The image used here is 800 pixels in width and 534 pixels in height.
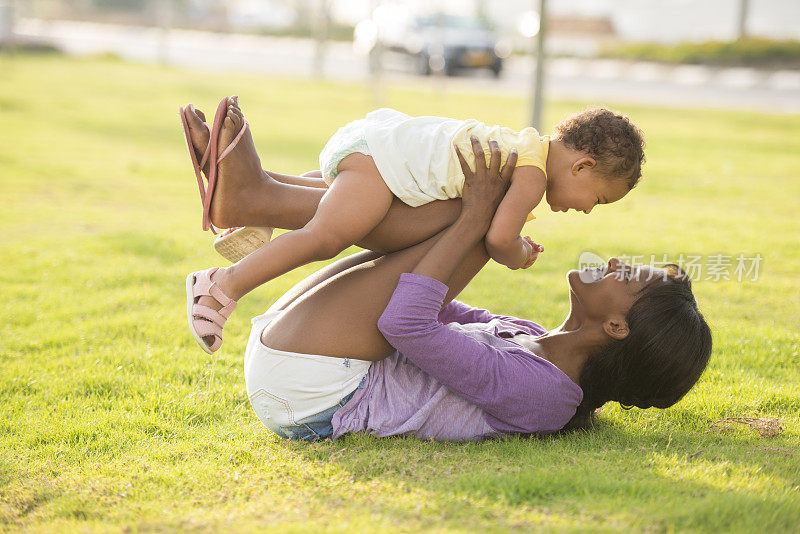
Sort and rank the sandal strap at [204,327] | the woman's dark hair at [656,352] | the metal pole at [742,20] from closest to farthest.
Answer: the sandal strap at [204,327] < the woman's dark hair at [656,352] < the metal pole at [742,20]

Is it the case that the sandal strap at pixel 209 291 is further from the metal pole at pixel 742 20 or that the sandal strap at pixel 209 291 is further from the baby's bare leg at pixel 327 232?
the metal pole at pixel 742 20

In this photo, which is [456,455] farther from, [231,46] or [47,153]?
[231,46]

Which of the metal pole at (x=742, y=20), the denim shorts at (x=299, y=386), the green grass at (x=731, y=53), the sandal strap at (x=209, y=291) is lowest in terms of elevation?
the denim shorts at (x=299, y=386)

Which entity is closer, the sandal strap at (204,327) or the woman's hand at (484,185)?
the sandal strap at (204,327)

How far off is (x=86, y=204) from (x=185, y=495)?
19.6ft

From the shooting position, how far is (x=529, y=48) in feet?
98.6

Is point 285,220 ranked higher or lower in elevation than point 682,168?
higher

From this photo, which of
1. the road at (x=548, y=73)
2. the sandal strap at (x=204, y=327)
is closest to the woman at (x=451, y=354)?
the sandal strap at (x=204, y=327)

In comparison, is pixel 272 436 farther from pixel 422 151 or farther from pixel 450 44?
pixel 450 44

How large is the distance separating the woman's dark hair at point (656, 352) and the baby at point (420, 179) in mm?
475

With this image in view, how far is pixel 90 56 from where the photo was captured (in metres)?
24.0

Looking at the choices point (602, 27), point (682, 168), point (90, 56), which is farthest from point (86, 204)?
point (602, 27)

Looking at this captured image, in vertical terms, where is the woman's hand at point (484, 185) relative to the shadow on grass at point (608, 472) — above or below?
above

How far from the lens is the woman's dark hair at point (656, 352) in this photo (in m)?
3.03
